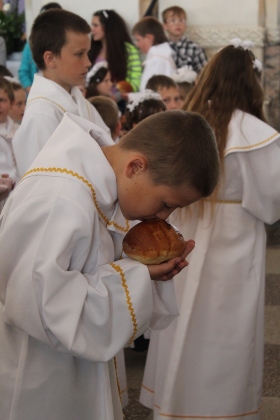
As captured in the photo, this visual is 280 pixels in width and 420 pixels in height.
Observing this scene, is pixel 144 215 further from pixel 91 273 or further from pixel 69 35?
pixel 69 35

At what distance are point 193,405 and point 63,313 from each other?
2.14m

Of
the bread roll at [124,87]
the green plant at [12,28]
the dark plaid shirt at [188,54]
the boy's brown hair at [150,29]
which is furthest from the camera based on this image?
the green plant at [12,28]

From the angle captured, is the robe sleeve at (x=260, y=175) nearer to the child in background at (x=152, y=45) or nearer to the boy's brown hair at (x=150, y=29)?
the child in background at (x=152, y=45)

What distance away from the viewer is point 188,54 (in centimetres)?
960

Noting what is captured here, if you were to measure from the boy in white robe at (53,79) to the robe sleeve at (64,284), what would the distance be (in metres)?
1.86

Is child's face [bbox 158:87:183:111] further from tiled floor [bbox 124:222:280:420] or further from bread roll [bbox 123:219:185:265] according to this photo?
bread roll [bbox 123:219:185:265]

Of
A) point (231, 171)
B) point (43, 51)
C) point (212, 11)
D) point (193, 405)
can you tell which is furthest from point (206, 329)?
point (212, 11)

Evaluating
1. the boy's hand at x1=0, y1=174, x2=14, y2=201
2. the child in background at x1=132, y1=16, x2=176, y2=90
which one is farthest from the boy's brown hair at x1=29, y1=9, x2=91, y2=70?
the child in background at x1=132, y1=16, x2=176, y2=90

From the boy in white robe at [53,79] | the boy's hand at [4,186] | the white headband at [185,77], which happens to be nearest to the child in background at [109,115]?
the boy in white robe at [53,79]

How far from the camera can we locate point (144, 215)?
7.97 ft

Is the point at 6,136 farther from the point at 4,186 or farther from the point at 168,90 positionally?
the point at 168,90

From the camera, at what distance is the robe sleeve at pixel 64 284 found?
7.24 feet

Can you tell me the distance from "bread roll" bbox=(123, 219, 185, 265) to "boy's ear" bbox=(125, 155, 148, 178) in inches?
7.2

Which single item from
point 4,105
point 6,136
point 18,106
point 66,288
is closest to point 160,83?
point 18,106
